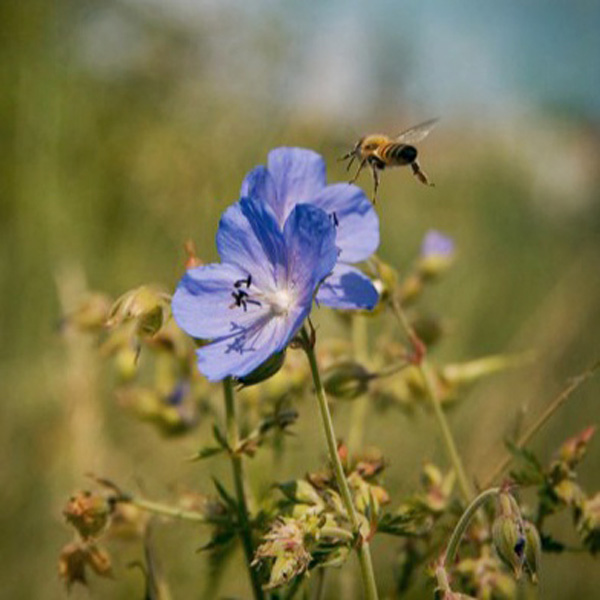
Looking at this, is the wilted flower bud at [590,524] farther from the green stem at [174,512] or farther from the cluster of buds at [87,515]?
the cluster of buds at [87,515]

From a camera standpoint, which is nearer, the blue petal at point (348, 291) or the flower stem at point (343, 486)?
the flower stem at point (343, 486)

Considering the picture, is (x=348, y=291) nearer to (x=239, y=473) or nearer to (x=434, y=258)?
(x=239, y=473)

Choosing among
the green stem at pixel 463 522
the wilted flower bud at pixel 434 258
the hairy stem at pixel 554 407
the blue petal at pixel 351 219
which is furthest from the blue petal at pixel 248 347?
the wilted flower bud at pixel 434 258

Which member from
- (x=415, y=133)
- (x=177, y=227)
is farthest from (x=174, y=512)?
(x=177, y=227)

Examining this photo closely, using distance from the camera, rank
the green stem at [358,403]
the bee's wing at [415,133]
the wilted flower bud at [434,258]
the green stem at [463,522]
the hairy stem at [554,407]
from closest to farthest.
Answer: the green stem at [463,522] → the hairy stem at [554,407] → the bee's wing at [415,133] → the green stem at [358,403] → the wilted flower bud at [434,258]

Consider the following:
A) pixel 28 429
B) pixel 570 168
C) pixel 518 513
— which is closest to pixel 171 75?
pixel 28 429

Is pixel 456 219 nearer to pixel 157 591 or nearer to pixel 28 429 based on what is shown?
pixel 28 429
